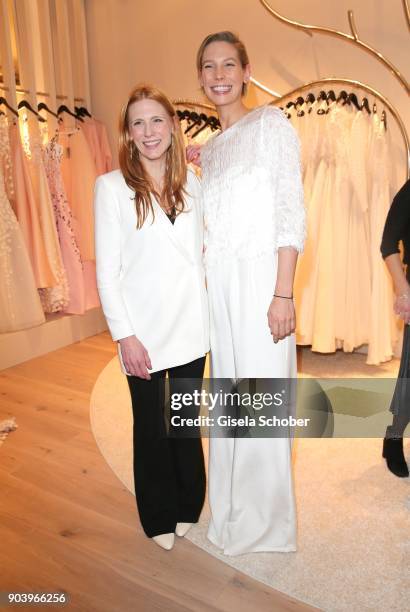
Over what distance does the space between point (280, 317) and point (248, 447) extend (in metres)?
0.42

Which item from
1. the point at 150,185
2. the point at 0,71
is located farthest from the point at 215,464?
the point at 0,71

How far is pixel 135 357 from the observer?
56.2 inches

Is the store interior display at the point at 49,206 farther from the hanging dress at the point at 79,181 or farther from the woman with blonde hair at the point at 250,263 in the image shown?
the woman with blonde hair at the point at 250,263

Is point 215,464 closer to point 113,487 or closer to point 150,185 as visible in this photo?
point 113,487

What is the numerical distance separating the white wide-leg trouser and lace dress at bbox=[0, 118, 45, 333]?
2.21 meters

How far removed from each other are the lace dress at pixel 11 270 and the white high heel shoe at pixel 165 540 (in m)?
2.14

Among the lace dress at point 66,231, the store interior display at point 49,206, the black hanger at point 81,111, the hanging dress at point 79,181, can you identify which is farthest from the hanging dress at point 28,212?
the black hanger at point 81,111

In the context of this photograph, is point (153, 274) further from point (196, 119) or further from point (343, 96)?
point (196, 119)

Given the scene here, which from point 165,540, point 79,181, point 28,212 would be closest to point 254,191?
point 165,540

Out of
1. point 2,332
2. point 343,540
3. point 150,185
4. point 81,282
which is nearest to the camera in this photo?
point 150,185

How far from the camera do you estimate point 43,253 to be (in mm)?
3557

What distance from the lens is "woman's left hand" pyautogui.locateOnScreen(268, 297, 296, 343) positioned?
1.37 meters

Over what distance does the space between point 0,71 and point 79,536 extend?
3269 mm

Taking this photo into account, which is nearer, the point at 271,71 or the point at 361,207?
the point at 361,207
